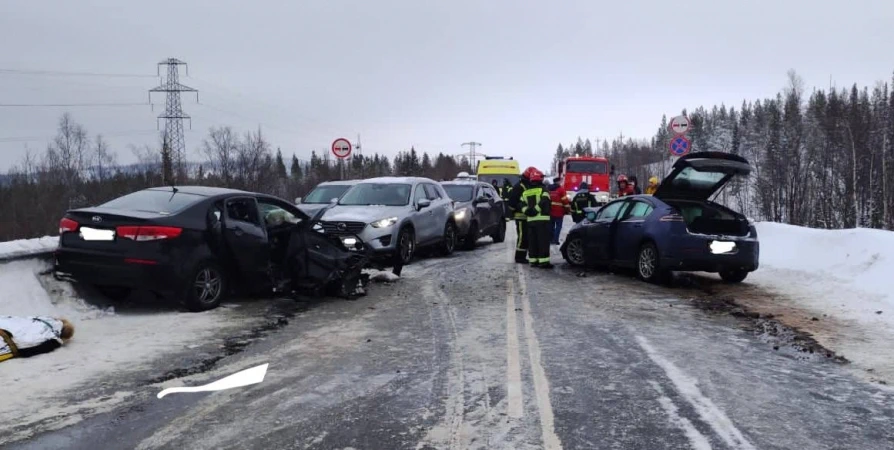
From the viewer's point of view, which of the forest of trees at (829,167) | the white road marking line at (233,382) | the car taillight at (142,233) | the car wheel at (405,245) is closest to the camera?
the white road marking line at (233,382)

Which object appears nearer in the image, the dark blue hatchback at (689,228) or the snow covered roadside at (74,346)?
the snow covered roadside at (74,346)

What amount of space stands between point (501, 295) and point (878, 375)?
5008 millimetres

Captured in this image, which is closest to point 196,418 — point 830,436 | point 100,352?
point 100,352

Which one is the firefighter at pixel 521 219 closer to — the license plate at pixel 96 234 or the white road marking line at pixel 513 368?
the white road marking line at pixel 513 368

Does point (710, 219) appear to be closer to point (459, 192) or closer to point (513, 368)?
point (513, 368)

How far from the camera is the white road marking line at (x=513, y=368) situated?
4426 millimetres

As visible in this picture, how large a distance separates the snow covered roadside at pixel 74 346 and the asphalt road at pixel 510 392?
354mm

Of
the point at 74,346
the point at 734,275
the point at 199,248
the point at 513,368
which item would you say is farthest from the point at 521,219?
the point at 74,346

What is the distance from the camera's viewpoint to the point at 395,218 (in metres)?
12.3

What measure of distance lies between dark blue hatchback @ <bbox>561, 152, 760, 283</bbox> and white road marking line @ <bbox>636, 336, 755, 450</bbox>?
4.51 metres

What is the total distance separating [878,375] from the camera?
17.6 feet

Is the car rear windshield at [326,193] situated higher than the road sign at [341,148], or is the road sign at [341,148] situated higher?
the road sign at [341,148]

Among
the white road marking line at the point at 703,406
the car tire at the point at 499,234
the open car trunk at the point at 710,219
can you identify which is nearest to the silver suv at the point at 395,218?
the car tire at the point at 499,234

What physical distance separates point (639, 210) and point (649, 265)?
1.01 m
